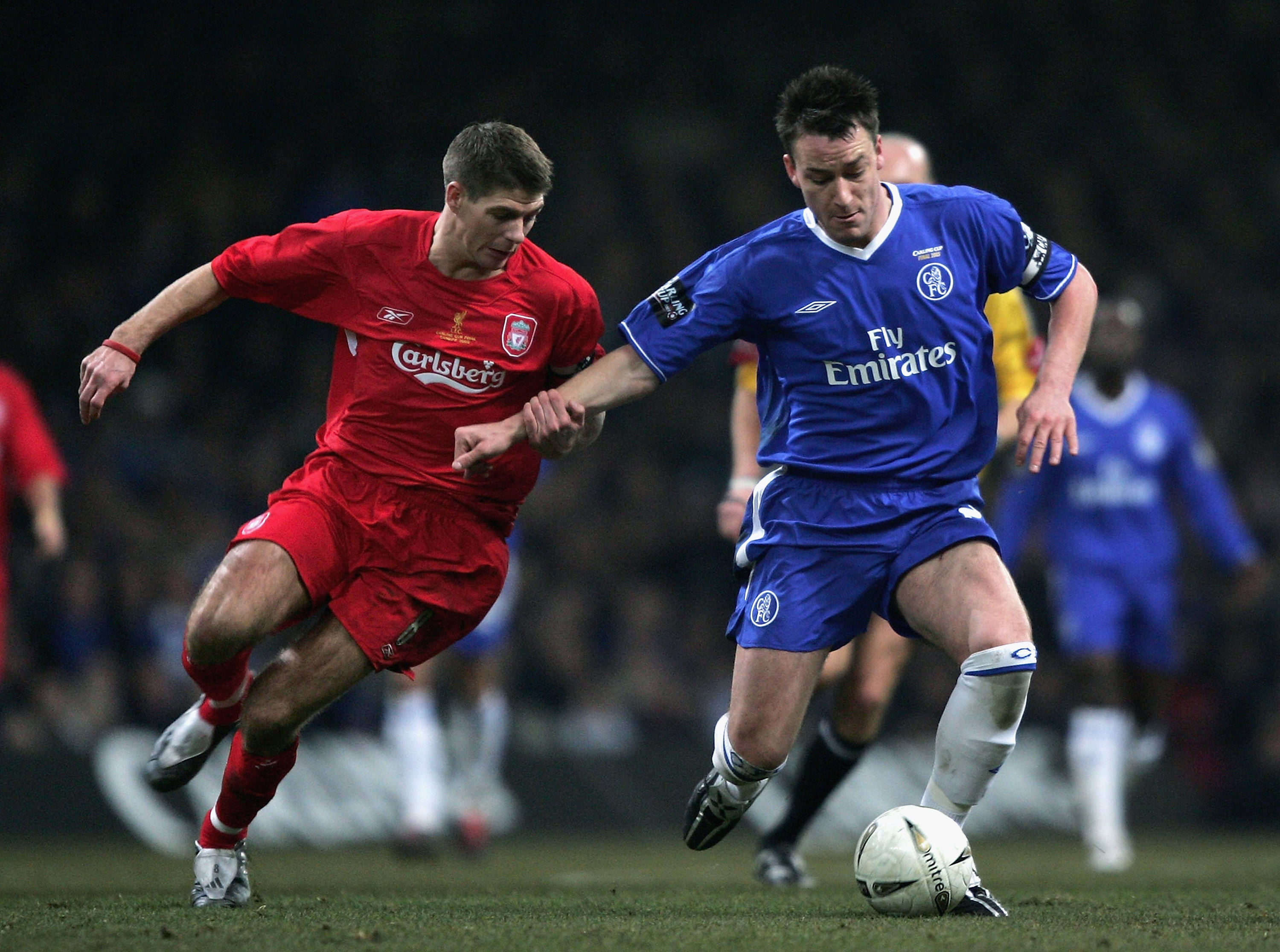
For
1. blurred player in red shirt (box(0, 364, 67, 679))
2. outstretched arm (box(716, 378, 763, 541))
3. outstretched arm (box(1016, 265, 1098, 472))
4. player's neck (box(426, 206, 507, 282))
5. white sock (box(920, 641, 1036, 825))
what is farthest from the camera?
blurred player in red shirt (box(0, 364, 67, 679))

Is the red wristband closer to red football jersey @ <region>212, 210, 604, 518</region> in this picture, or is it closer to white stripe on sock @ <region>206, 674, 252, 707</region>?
red football jersey @ <region>212, 210, 604, 518</region>

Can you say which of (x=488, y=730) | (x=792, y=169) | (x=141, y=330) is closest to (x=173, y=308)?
(x=141, y=330)

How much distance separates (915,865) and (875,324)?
1517mm

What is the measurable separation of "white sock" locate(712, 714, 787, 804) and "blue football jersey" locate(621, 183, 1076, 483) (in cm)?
85

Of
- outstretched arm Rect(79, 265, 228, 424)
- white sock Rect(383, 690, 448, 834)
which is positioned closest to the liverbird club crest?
outstretched arm Rect(79, 265, 228, 424)

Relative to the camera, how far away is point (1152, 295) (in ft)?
49.1

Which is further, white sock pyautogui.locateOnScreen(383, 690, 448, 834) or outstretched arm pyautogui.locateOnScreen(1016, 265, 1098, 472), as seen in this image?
→ white sock pyautogui.locateOnScreen(383, 690, 448, 834)

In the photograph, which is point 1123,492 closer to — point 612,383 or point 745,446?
point 745,446

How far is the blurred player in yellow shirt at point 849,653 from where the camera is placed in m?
5.89

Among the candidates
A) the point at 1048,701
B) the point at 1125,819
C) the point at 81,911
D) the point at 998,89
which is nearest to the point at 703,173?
the point at 998,89

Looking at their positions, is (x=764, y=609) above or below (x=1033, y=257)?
below

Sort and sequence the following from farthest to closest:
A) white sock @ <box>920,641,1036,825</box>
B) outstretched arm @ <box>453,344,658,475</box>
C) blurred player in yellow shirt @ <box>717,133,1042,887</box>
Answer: blurred player in yellow shirt @ <box>717,133,1042,887</box> → outstretched arm @ <box>453,344,658,475</box> → white sock @ <box>920,641,1036,825</box>

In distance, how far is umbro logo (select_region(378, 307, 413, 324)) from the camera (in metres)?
5.07

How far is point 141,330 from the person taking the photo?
490 centimetres
